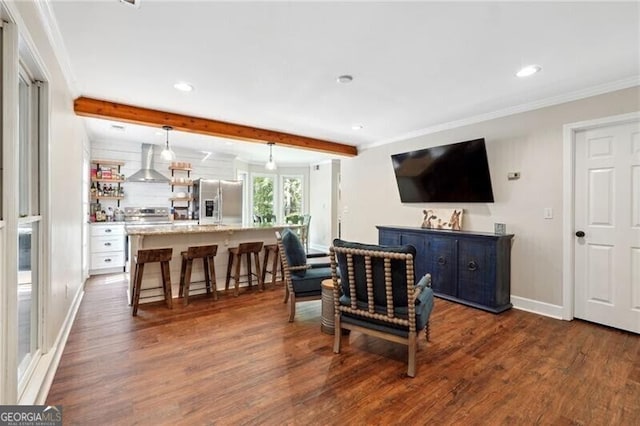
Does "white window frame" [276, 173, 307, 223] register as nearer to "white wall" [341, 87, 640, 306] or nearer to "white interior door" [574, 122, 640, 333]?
"white wall" [341, 87, 640, 306]

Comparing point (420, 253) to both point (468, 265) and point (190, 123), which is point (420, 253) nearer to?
point (468, 265)

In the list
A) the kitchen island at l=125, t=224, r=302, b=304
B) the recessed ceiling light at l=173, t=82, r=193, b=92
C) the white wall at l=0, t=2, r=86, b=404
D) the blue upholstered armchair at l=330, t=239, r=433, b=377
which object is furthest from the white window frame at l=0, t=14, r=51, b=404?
the kitchen island at l=125, t=224, r=302, b=304

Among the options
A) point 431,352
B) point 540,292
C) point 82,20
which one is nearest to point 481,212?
point 540,292

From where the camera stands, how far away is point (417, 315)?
227 cm

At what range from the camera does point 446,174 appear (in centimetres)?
434

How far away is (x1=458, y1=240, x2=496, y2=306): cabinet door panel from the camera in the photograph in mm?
3576

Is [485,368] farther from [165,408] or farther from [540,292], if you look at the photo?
[165,408]

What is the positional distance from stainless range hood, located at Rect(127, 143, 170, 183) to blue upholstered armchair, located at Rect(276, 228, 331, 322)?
13.2 ft

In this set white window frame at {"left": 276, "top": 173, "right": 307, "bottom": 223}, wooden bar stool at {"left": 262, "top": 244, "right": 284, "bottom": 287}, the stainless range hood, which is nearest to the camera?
wooden bar stool at {"left": 262, "top": 244, "right": 284, "bottom": 287}

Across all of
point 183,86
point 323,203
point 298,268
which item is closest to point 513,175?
point 298,268

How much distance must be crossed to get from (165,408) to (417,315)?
1.76 metres

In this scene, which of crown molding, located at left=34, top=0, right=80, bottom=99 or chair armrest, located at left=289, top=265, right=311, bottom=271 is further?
chair armrest, located at left=289, top=265, right=311, bottom=271

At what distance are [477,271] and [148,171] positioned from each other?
19.7ft

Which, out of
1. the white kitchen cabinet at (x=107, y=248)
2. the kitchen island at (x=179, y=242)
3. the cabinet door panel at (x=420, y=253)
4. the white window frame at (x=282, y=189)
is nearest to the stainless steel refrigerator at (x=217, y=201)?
the white kitchen cabinet at (x=107, y=248)
